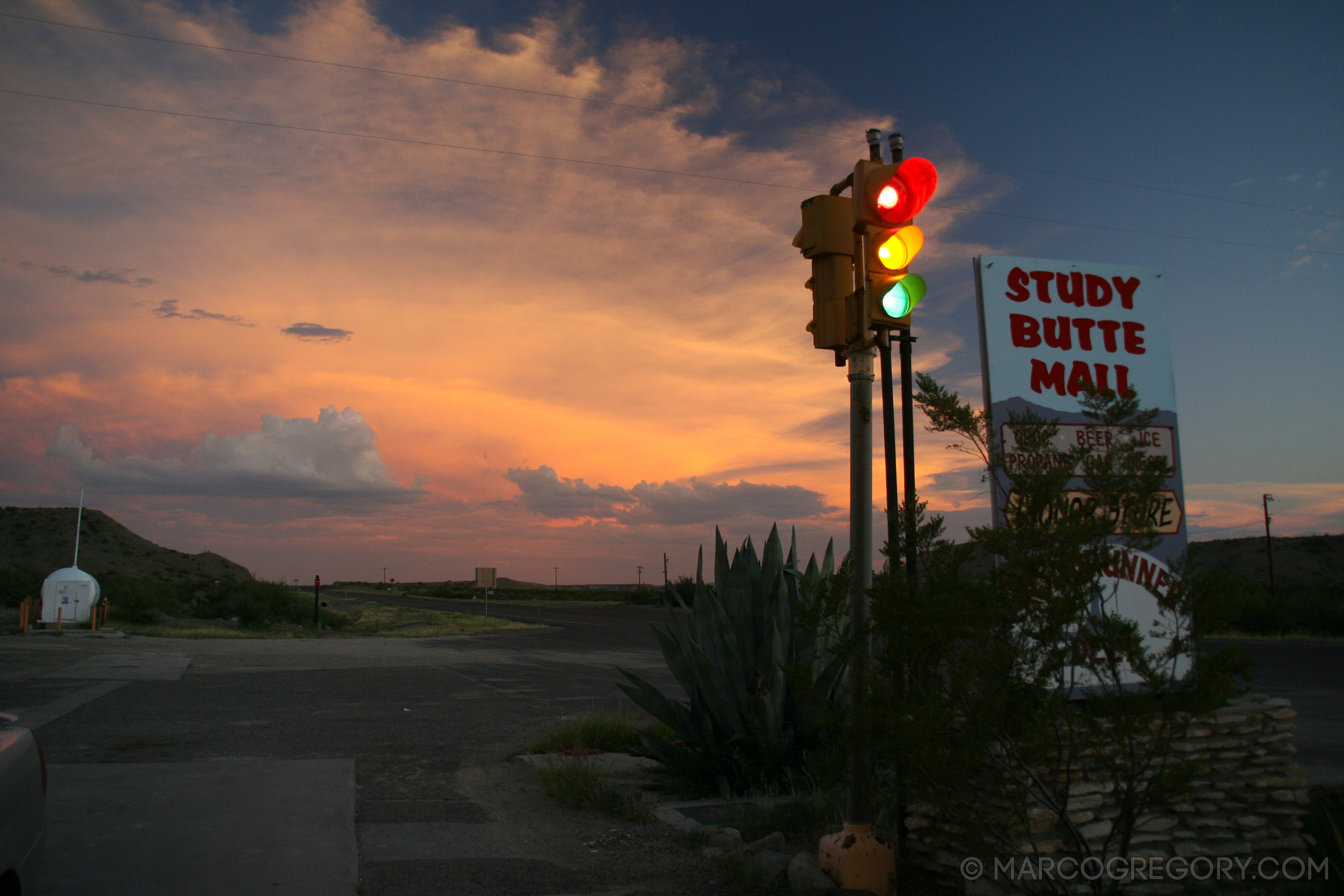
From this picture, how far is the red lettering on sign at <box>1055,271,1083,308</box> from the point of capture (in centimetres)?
541

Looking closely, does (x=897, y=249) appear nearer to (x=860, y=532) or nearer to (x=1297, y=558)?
(x=860, y=532)

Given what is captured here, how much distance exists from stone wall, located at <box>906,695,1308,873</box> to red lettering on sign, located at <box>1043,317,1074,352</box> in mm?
2291

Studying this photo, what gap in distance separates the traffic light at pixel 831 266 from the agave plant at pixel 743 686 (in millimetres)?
2051

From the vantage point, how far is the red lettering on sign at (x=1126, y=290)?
5547mm

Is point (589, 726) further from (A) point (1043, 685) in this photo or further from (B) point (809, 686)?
(A) point (1043, 685)

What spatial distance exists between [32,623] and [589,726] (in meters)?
29.4

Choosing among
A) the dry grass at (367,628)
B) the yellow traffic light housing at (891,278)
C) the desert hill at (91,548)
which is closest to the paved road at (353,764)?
the yellow traffic light housing at (891,278)

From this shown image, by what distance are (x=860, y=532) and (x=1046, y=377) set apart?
1765 mm

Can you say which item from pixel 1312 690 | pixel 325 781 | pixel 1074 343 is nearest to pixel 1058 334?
pixel 1074 343

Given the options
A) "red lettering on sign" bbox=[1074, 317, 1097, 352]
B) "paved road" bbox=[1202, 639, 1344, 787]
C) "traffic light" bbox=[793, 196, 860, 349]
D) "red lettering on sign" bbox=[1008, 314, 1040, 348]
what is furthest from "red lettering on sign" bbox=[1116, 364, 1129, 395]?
"traffic light" bbox=[793, 196, 860, 349]

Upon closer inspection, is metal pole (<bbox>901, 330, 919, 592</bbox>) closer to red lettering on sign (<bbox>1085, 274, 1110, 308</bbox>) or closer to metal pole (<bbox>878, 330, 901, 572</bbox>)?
metal pole (<bbox>878, 330, 901, 572</bbox>)

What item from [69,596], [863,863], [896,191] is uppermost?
[896,191]

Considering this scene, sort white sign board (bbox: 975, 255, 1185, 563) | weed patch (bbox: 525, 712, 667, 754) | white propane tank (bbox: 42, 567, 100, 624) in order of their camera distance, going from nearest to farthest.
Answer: white sign board (bbox: 975, 255, 1185, 563) → weed patch (bbox: 525, 712, 667, 754) → white propane tank (bbox: 42, 567, 100, 624)

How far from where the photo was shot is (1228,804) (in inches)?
182
